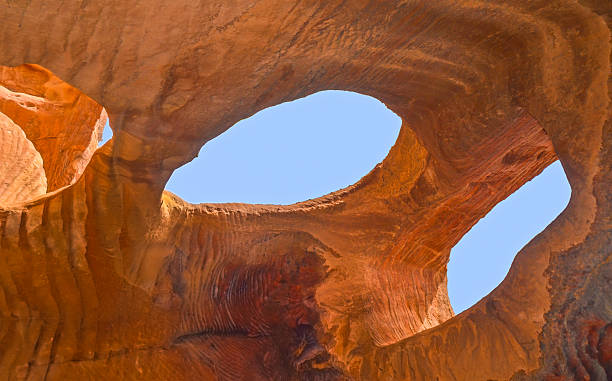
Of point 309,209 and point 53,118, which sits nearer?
point 309,209

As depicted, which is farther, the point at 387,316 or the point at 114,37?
the point at 387,316

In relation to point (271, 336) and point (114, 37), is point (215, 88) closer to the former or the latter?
point (114, 37)

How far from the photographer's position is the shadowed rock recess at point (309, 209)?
5.75ft

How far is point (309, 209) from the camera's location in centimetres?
333

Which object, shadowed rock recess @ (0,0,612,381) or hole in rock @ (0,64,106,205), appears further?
hole in rock @ (0,64,106,205)

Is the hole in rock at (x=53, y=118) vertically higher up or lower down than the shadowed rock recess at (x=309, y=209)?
higher up

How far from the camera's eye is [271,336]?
3365mm

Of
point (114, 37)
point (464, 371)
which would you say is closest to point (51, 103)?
point (114, 37)

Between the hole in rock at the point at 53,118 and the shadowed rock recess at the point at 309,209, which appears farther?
the hole in rock at the point at 53,118

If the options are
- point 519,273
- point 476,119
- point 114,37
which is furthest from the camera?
point 476,119

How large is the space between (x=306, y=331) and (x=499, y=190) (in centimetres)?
147

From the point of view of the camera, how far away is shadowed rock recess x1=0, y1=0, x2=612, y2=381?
1.75 meters

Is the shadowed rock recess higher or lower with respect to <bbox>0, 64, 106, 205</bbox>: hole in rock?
lower

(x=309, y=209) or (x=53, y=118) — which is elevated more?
(x=53, y=118)
